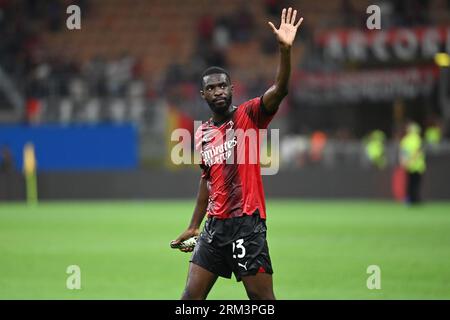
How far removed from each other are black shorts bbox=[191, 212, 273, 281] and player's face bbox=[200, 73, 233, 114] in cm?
96

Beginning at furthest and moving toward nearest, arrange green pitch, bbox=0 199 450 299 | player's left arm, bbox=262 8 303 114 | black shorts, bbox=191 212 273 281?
green pitch, bbox=0 199 450 299 < black shorts, bbox=191 212 273 281 < player's left arm, bbox=262 8 303 114

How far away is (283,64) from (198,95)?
25.2 metres

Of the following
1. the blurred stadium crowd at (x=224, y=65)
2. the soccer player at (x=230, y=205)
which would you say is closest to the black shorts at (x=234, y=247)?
the soccer player at (x=230, y=205)

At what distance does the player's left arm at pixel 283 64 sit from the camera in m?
7.62

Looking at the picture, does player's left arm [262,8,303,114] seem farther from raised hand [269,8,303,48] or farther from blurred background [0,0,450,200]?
blurred background [0,0,450,200]

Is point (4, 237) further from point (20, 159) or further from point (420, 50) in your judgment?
point (420, 50)

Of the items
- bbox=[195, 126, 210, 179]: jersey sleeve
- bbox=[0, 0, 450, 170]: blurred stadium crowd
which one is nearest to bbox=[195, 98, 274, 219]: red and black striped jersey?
bbox=[195, 126, 210, 179]: jersey sleeve

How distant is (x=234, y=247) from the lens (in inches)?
321

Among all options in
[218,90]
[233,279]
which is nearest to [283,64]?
[218,90]

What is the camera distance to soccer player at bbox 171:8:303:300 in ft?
26.4

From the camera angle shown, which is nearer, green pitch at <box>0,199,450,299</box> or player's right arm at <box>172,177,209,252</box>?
player's right arm at <box>172,177,209,252</box>

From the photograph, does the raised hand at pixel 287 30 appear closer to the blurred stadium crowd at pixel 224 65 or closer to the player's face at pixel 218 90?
the player's face at pixel 218 90

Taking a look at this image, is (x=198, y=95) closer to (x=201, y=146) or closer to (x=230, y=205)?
(x=201, y=146)
